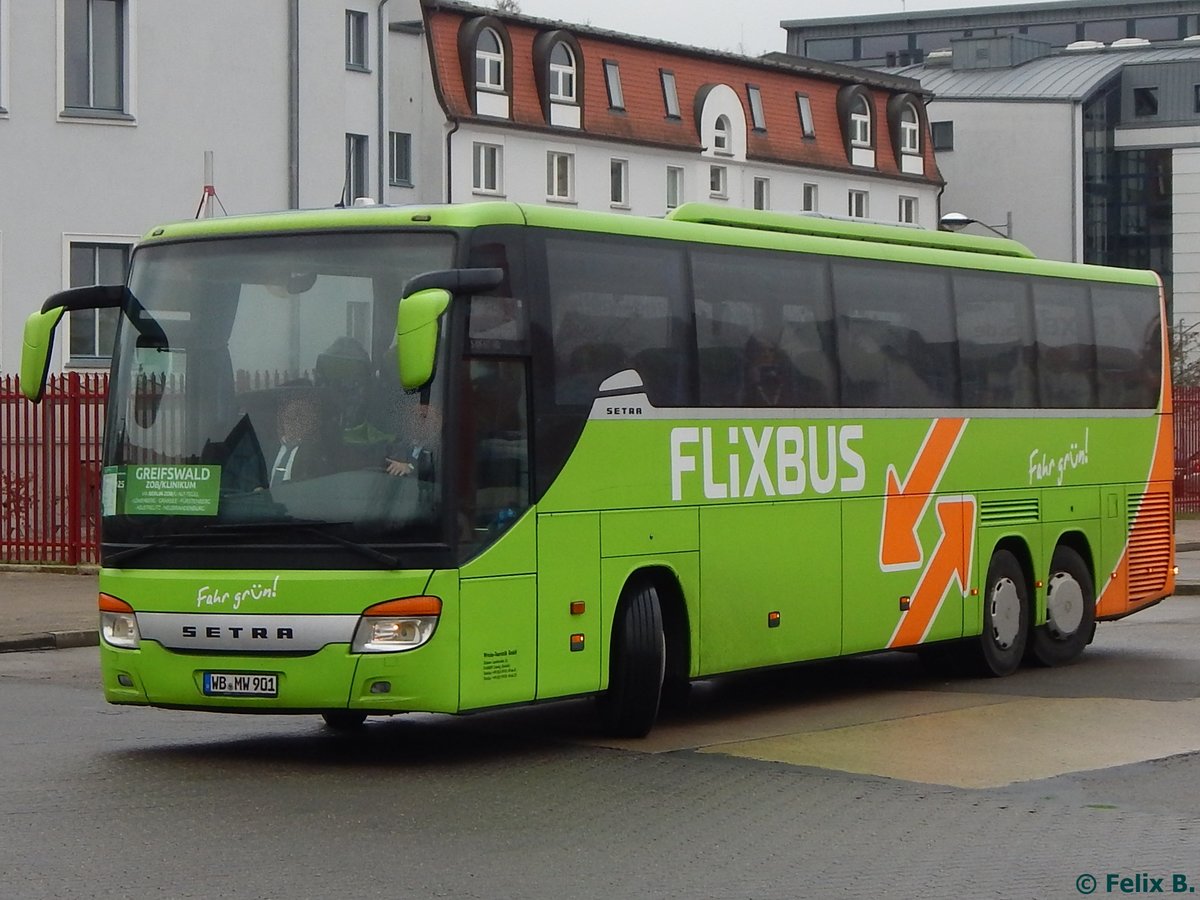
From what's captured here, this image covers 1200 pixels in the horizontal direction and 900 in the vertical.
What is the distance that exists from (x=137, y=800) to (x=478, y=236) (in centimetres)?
345

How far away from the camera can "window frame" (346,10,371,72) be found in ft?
150

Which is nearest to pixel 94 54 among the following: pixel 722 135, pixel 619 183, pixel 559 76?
pixel 559 76

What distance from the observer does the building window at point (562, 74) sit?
63875 millimetres

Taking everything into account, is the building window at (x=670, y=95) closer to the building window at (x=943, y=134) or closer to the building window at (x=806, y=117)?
the building window at (x=806, y=117)

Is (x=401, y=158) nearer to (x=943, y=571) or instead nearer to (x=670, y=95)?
(x=670, y=95)

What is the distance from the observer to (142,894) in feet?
25.7

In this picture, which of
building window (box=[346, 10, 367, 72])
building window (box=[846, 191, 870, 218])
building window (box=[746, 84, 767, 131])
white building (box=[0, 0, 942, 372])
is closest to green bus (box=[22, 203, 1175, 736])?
white building (box=[0, 0, 942, 372])

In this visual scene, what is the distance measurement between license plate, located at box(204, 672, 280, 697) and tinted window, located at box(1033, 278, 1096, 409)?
26.0 feet

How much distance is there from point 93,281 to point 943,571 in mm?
20681

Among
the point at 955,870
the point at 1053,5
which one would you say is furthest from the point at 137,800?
the point at 1053,5

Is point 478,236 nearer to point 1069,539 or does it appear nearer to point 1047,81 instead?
point 1069,539

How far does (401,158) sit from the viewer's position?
→ 6072 cm

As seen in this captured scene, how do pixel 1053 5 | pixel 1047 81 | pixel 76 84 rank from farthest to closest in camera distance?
pixel 1053 5 → pixel 1047 81 → pixel 76 84

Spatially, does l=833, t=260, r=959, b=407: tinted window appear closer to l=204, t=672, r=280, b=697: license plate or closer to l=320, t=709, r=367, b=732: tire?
l=320, t=709, r=367, b=732: tire
